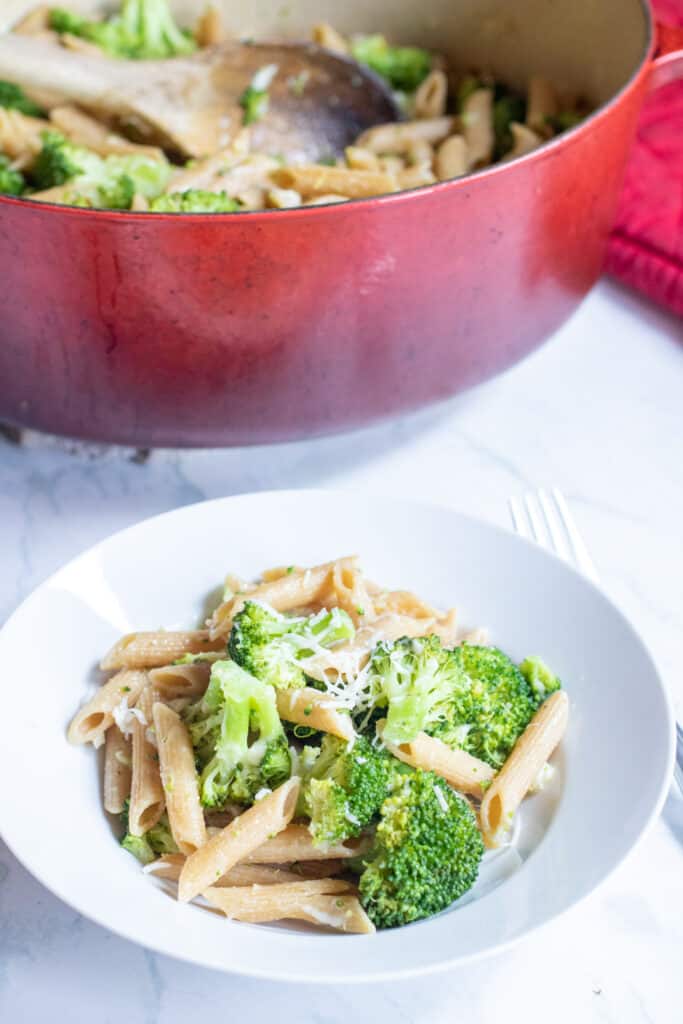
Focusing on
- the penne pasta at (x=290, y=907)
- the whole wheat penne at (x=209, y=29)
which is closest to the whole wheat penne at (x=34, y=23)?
the whole wheat penne at (x=209, y=29)

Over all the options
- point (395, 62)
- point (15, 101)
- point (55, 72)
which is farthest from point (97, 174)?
point (395, 62)

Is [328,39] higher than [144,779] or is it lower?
higher

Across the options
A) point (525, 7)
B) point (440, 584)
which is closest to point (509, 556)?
point (440, 584)

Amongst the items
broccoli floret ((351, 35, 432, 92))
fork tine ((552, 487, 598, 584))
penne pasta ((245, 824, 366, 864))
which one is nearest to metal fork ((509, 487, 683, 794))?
fork tine ((552, 487, 598, 584))

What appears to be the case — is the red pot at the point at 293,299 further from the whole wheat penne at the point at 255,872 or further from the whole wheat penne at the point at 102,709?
the whole wheat penne at the point at 255,872

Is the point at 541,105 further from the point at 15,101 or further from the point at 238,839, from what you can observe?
the point at 238,839

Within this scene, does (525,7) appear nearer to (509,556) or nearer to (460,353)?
(460,353)
